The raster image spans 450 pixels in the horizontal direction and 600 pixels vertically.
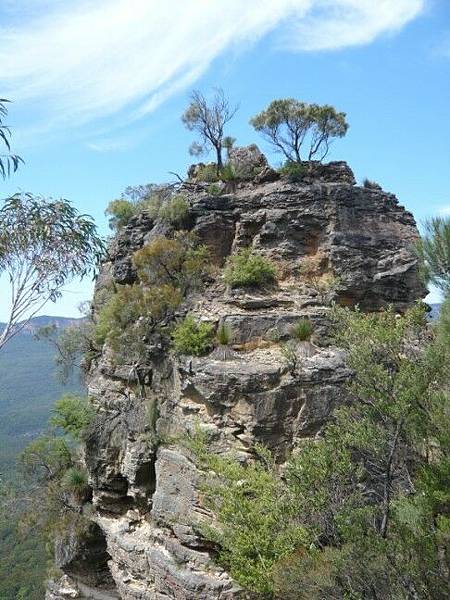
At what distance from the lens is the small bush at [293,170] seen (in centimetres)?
1947

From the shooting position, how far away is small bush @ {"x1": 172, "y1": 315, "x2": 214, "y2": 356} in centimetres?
1523

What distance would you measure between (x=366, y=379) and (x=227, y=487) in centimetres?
455

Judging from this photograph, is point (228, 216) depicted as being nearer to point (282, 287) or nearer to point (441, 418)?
point (282, 287)

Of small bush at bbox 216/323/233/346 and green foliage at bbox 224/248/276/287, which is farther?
green foliage at bbox 224/248/276/287

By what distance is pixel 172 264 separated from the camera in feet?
58.7

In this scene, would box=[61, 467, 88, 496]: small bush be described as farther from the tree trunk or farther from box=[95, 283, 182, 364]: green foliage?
the tree trunk

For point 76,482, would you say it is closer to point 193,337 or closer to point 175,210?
point 193,337

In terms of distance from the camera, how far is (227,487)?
12.5 meters

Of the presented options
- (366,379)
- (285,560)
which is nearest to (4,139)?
(366,379)

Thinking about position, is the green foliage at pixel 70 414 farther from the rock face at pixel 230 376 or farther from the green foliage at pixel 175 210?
the green foliage at pixel 175 210

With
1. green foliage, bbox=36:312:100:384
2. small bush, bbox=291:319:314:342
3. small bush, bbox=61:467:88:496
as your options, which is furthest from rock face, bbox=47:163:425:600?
green foliage, bbox=36:312:100:384

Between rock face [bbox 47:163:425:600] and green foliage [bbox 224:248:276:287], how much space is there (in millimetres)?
401

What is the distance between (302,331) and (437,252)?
6.40 metres

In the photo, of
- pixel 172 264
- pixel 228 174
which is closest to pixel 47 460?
pixel 172 264
